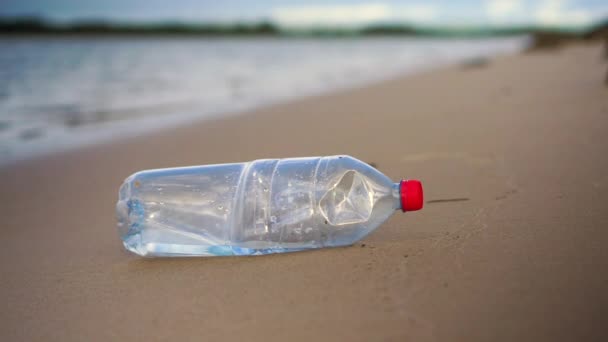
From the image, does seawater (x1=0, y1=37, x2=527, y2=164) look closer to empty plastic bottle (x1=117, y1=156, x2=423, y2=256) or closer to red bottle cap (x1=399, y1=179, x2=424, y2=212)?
empty plastic bottle (x1=117, y1=156, x2=423, y2=256)

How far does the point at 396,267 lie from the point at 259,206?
552 mm

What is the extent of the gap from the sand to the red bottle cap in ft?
0.52

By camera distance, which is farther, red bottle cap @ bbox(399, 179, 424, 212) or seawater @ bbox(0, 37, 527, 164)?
seawater @ bbox(0, 37, 527, 164)

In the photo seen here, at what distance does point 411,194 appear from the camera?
5.82ft

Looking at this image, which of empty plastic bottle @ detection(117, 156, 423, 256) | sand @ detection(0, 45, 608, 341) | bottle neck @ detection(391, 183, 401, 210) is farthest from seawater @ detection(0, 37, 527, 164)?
bottle neck @ detection(391, 183, 401, 210)

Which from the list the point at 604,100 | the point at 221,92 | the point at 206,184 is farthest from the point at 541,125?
the point at 221,92

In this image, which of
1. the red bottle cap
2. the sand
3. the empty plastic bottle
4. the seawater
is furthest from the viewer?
the seawater

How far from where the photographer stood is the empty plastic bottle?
6.17ft

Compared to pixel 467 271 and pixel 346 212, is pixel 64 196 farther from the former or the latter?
pixel 467 271

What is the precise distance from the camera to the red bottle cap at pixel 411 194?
1.77 m

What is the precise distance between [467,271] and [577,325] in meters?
0.37

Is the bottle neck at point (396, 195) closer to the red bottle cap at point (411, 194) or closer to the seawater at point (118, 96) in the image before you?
the red bottle cap at point (411, 194)

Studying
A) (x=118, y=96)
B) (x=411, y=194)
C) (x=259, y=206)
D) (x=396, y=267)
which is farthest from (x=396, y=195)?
(x=118, y=96)

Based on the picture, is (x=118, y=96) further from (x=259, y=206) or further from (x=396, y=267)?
(x=396, y=267)
